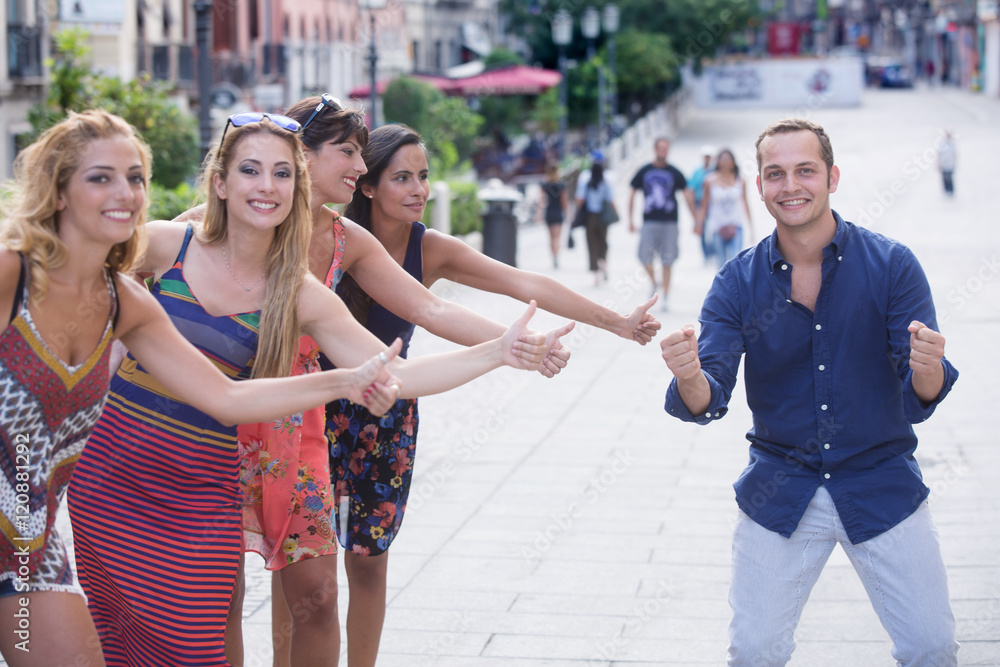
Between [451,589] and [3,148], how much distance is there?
17338mm

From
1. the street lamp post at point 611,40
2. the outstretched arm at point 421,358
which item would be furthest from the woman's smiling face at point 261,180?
the street lamp post at point 611,40

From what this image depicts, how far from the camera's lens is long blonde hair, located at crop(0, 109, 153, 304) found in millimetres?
2609

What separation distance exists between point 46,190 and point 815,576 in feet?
7.10

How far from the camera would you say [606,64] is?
4153cm

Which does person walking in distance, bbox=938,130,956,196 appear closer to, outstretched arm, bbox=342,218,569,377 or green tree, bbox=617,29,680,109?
green tree, bbox=617,29,680,109

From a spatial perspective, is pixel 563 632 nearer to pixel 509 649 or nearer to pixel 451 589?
pixel 509 649

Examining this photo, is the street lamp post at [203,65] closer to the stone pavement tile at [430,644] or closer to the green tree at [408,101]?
the stone pavement tile at [430,644]

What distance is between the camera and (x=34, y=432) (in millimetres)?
2678

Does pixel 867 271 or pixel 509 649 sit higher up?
pixel 867 271

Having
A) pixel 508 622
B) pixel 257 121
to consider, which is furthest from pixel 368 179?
pixel 508 622

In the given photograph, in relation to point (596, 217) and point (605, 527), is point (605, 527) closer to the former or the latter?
point (605, 527)

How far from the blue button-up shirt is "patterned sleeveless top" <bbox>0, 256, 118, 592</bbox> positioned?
4.93 feet

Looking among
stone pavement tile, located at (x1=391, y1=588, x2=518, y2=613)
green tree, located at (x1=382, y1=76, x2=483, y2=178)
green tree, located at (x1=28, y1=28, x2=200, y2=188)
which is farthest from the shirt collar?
green tree, located at (x1=382, y1=76, x2=483, y2=178)

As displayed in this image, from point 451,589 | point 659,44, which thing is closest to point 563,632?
point 451,589
